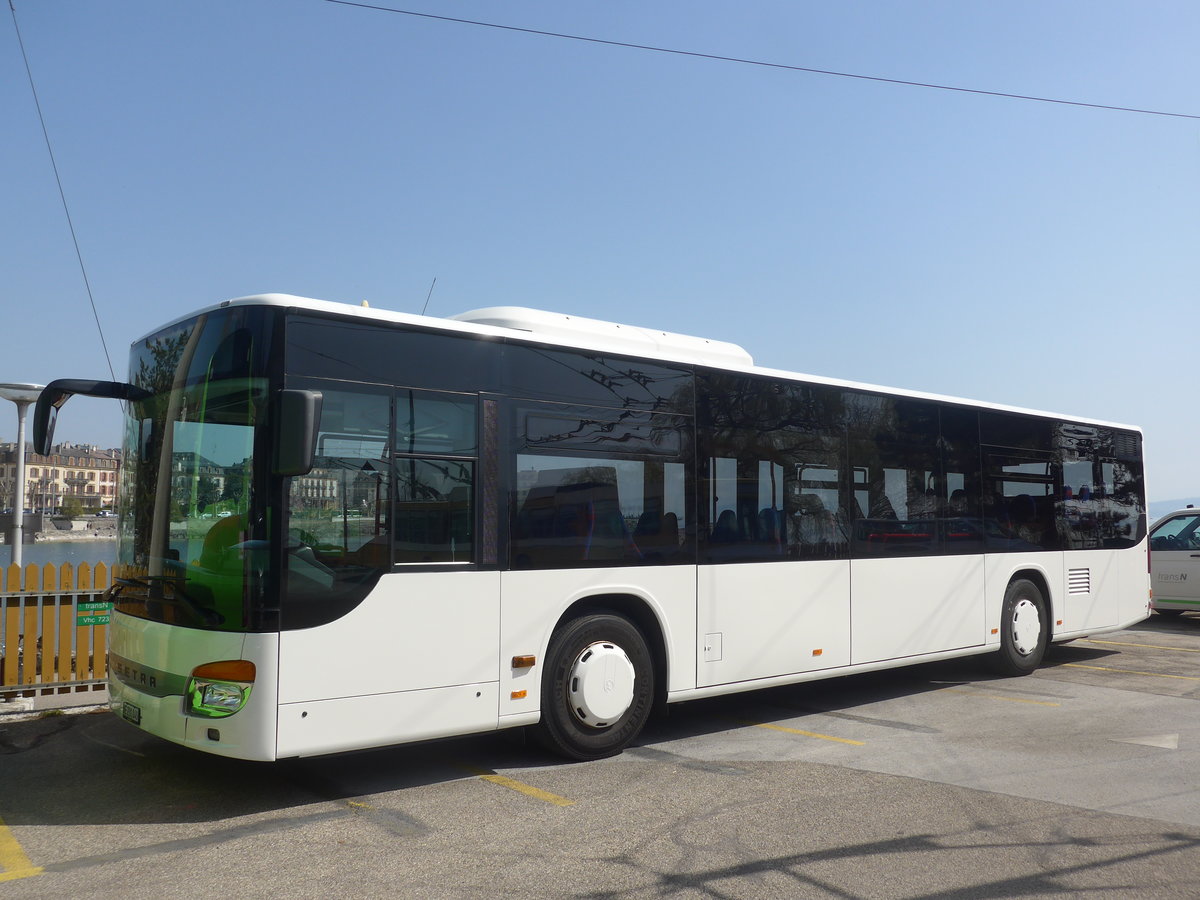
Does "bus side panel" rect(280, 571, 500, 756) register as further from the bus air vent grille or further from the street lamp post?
the bus air vent grille

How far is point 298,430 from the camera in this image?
526 centimetres

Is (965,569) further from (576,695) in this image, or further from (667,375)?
(576,695)

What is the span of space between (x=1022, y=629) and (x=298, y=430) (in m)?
8.87

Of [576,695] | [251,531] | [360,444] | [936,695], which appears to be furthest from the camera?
[936,695]

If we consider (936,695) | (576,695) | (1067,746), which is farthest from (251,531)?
(936,695)

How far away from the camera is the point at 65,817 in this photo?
555 centimetres

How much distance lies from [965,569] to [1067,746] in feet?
9.87

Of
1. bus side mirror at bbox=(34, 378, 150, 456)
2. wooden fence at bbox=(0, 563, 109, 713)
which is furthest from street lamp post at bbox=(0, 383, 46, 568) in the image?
bus side mirror at bbox=(34, 378, 150, 456)

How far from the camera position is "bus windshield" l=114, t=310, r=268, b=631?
5.51 m

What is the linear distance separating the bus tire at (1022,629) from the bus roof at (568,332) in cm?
350

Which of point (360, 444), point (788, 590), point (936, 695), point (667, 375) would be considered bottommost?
point (936, 695)

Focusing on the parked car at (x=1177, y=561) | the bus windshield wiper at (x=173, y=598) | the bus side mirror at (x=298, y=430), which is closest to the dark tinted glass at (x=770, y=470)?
the bus side mirror at (x=298, y=430)

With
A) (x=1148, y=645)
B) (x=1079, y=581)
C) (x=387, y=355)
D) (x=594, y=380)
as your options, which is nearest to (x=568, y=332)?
(x=594, y=380)

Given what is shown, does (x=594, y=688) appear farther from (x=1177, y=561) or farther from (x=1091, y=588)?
(x=1177, y=561)
